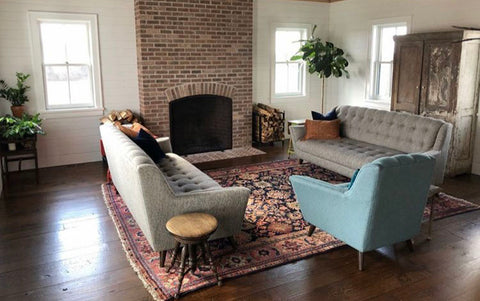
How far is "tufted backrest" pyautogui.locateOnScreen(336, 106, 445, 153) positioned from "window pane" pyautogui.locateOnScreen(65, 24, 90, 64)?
399 cm

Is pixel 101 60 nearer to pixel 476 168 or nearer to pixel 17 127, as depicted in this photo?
pixel 17 127

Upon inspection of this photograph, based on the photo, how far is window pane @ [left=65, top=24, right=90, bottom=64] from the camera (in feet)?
20.3

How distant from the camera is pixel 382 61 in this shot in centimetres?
729

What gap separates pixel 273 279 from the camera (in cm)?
309

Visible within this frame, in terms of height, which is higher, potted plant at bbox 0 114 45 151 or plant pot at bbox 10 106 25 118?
plant pot at bbox 10 106 25 118

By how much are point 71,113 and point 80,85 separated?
0.47m

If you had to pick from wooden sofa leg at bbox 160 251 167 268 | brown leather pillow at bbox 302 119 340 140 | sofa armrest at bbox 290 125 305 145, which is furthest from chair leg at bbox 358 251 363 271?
sofa armrest at bbox 290 125 305 145

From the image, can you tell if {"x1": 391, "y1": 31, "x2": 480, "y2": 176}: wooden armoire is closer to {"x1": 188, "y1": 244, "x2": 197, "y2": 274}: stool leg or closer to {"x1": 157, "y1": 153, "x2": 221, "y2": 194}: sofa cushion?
{"x1": 157, "y1": 153, "x2": 221, "y2": 194}: sofa cushion

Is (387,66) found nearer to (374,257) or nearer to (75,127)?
(374,257)

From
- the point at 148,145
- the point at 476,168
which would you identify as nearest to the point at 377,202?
the point at 148,145

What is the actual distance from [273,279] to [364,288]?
0.66 m

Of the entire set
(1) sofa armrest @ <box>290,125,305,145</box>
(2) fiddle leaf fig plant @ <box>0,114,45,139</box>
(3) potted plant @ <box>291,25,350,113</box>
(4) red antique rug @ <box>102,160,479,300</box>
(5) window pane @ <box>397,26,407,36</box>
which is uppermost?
(5) window pane @ <box>397,26,407,36</box>

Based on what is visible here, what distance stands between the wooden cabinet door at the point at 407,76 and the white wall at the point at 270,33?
2.25 m

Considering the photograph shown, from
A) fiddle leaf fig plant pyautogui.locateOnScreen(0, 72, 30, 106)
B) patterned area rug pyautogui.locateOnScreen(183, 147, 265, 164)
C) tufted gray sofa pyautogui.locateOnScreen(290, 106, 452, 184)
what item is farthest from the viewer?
patterned area rug pyautogui.locateOnScreen(183, 147, 265, 164)
